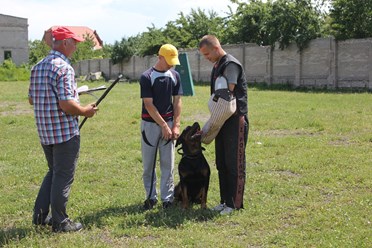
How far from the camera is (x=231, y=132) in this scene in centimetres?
511

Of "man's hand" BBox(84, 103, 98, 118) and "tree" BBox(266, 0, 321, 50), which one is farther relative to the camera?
"tree" BBox(266, 0, 321, 50)

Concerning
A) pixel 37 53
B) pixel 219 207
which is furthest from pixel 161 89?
pixel 37 53

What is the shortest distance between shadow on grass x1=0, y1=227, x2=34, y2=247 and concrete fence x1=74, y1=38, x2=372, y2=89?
20.6m

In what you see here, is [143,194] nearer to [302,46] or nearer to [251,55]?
[302,46]

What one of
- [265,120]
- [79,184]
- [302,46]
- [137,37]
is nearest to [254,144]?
[265,120]

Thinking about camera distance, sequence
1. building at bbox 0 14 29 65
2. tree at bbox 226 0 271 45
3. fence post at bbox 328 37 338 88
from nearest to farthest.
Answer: fence post at bbox 328 37 338 88 → tree at bbox 226 0 271 45 → building at bbox 0 14 29 65

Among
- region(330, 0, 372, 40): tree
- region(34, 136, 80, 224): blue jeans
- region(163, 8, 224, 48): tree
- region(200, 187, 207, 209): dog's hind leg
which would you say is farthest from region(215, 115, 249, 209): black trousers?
region(163, 8, 224, 48): tree

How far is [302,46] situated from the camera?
25891 mm

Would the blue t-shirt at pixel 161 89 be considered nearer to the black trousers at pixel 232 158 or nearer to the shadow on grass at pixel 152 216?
the black trousers at pixel 232 158

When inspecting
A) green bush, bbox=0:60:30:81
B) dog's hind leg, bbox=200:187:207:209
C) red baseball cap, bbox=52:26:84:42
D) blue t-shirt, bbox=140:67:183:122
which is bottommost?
dog's hind leg, bbox=200:187:207:209

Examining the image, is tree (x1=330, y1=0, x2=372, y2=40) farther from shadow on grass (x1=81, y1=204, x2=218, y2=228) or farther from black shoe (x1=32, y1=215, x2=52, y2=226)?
black shoe (x1=32, y1=215, x2=52, y2=226)

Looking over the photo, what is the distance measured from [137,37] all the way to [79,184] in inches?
1550

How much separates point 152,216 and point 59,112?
151cm

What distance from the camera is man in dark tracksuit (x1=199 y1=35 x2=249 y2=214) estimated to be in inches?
195
